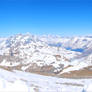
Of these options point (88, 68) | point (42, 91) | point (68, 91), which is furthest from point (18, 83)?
point (88, 68)

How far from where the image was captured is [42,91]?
19000 millimetres

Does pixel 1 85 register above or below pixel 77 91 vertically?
above

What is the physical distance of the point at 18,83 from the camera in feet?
49.0

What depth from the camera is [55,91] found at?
1905cm

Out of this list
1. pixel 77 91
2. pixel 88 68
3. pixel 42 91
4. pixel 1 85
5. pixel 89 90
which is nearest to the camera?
pixel 89 90

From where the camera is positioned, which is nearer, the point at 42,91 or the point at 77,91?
the point at 42,91

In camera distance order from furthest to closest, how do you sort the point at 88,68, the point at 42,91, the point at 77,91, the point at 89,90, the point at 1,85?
the point at 88,68 < the point at 77,91 < the point at 42,91 < the point at 1,85 < the point at 89,90

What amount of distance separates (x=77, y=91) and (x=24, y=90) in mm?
8454

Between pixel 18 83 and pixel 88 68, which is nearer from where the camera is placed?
pixel 18 83

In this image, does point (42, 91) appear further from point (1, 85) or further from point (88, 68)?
point (88, 68)

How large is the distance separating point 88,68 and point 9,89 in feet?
467

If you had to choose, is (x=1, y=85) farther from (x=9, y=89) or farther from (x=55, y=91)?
(x=55, y=91)

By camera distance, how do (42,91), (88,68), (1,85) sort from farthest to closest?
(88,68) < (42,91) < (1,85)

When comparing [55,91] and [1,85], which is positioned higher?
[1,85]
